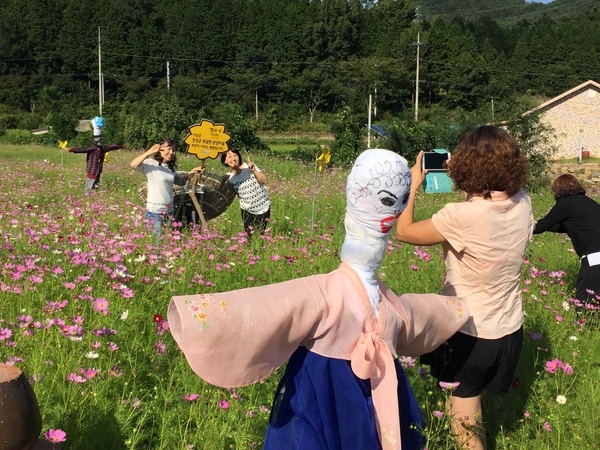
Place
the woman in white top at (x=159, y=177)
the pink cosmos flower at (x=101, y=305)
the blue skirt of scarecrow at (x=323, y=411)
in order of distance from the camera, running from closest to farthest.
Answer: the blue skirt of scarecrow at (x=323, y=411) < the pink cosmos flower at (x=101, y=305) < the woman in white top at (x=159, y=177)

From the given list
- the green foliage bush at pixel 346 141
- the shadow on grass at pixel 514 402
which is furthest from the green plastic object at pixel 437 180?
the green foliage bush at pixel 346 141

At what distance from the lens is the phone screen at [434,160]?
2.34 metres

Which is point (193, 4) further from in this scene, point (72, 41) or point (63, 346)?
point (63, 346)

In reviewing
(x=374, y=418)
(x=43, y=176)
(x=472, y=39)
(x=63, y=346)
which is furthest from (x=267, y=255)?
(x=472, y=39)

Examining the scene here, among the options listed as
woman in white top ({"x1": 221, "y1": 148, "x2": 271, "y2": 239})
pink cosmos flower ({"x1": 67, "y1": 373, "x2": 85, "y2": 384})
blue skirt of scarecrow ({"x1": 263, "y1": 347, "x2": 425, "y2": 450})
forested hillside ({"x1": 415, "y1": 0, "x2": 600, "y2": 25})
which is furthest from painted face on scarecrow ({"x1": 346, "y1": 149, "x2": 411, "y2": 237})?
forested hillside ({"x1": 415, "y1": 0, "x2": 600, "y2": 25})

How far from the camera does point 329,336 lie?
5.34ft

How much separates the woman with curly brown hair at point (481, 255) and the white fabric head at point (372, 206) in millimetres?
418

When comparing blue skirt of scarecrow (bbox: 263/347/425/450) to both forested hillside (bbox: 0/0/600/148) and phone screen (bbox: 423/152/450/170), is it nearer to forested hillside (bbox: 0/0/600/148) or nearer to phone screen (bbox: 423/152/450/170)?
phone screen (bbox: 423/152/450/170)

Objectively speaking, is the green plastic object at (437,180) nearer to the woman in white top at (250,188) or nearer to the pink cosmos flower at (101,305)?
the pink cosmos flower at (101,305)

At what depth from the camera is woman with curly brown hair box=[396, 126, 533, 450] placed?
220 cm

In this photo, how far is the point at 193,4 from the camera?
3403 inches

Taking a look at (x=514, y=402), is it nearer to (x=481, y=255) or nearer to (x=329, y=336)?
(x=481, y=255)

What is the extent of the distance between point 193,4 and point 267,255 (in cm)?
8905

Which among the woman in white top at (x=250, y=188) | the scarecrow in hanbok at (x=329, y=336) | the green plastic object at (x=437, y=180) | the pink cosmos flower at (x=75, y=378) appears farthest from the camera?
the woman in white top at (x=250, y=188)
